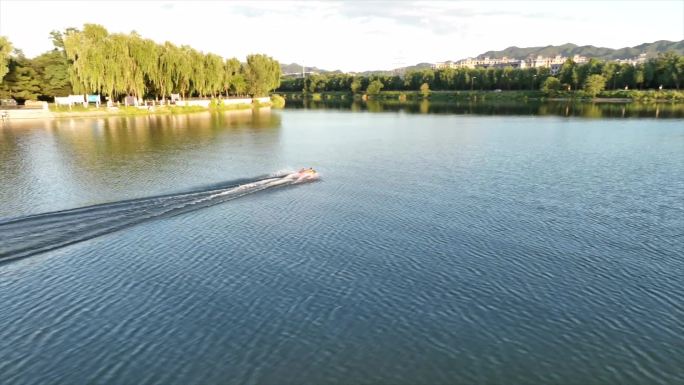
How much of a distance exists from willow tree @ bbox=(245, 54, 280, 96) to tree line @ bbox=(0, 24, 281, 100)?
1896cm

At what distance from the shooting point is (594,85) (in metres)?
157

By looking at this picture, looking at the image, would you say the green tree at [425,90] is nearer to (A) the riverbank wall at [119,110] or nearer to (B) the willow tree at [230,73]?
(B) the willow tree at [230,73]

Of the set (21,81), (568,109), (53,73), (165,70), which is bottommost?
(568,109)

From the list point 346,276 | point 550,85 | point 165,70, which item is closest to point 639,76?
point 550,85

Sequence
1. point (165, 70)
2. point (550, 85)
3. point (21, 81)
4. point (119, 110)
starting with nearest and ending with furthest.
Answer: point (119, 110), point (21, 81), point (165, 70), point (550, 85)

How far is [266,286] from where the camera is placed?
→ 789 inches

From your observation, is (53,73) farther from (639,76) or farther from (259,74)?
(639,76)

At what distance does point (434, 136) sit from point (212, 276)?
5206cm

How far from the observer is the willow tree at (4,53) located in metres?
86.4

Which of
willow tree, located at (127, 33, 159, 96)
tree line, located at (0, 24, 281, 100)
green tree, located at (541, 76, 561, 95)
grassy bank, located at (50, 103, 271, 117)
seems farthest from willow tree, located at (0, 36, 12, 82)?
green tree, located at (541, 76, 561, 95)

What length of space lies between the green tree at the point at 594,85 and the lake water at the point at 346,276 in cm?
13033

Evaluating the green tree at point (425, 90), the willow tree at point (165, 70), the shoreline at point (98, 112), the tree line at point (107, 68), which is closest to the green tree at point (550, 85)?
the green tree at point (425, 90)

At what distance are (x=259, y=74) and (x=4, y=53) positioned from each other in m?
67.6

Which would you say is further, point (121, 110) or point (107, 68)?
point (121, 110)
